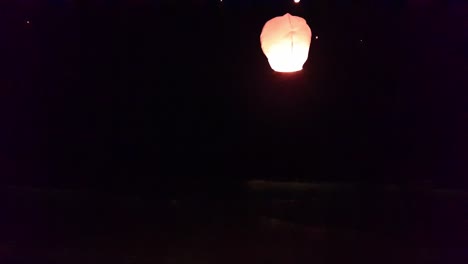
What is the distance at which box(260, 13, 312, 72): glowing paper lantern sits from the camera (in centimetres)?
374

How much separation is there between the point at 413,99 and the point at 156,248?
366 cm

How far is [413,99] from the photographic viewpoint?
532 centimetres

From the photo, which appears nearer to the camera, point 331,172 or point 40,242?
point 40,242

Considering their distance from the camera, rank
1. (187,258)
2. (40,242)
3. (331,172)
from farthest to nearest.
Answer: (331,172), (40,242), (187,258)

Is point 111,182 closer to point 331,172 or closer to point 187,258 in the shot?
point 187,258

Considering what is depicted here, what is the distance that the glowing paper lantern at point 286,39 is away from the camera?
3.74m

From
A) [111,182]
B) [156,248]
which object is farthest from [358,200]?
[111,182]

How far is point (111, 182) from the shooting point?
594cm

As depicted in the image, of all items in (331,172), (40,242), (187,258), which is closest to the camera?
(187,258)

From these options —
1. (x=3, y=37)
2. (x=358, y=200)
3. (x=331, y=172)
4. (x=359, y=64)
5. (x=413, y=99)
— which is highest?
(x=3, y=37)

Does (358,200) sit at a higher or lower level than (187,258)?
higher

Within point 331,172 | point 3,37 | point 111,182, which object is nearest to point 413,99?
point 331,172

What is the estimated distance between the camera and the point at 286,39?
3.78 meters

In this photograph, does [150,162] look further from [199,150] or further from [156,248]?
[156,248]
